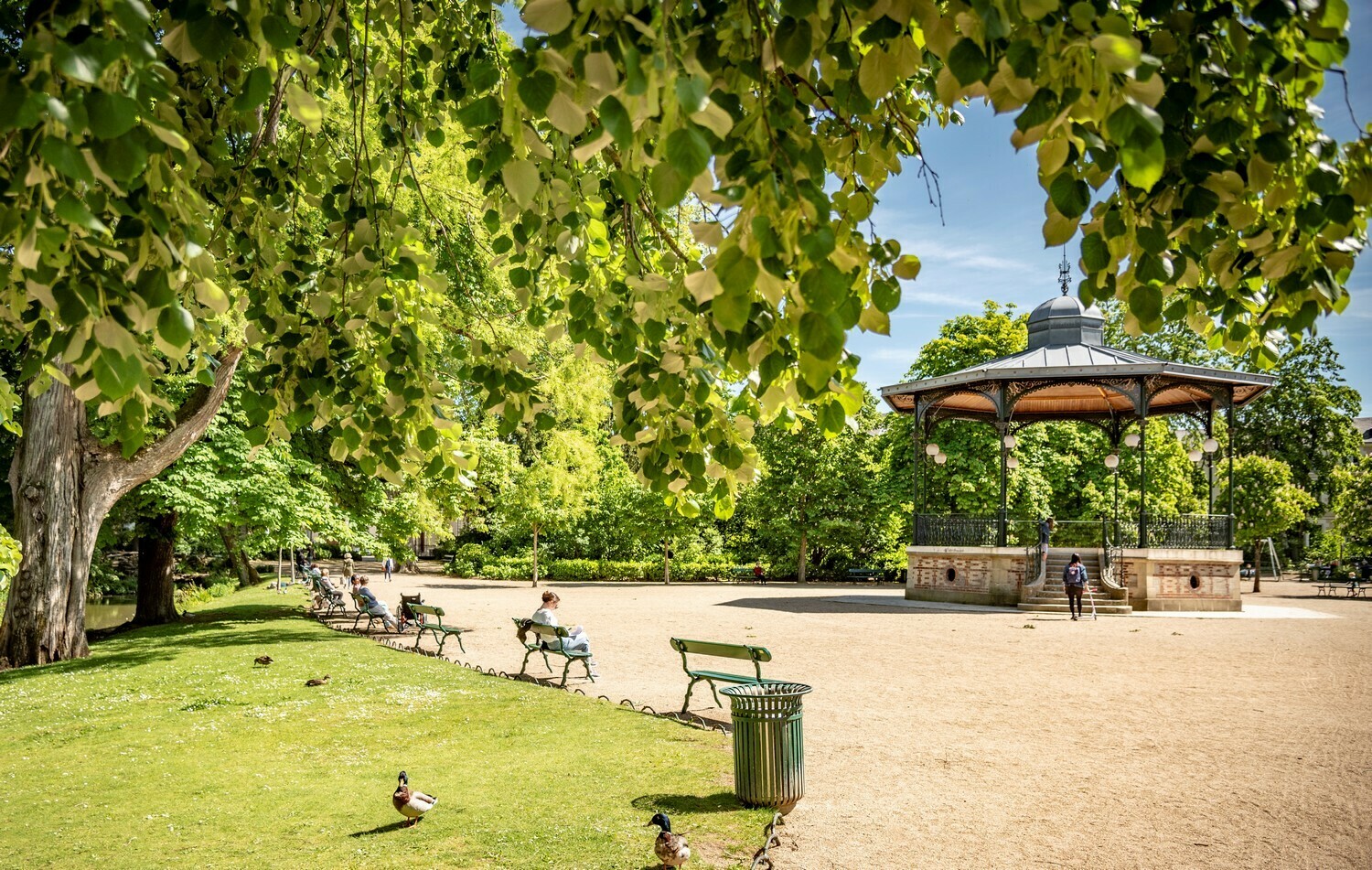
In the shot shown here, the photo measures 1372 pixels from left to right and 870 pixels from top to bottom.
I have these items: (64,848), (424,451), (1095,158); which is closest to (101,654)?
(64,848)

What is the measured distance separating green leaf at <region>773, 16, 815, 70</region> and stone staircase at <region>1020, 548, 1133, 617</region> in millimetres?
21848

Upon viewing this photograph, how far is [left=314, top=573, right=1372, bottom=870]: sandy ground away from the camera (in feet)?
18.5

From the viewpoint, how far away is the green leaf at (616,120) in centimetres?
154

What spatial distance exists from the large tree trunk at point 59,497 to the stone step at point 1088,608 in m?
18.2

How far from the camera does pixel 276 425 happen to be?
3861 millimetres

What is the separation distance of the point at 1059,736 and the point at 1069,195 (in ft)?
25.8

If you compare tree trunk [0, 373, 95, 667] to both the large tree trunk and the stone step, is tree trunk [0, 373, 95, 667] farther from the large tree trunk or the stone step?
the stone step

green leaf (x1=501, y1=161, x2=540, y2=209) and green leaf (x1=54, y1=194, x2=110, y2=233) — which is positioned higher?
green leaf (x1=501, y1=161, x2=540, y2=209)

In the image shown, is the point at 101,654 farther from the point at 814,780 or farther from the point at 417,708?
the point at 814,780

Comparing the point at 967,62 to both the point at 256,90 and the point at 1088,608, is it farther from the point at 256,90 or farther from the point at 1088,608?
the point at 1088,608

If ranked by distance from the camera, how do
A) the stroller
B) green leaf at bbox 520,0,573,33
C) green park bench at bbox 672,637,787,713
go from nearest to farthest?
green leaf at bbox 520,0,573,33 → green park bench at bbox 672,637,787,713 → the stroller

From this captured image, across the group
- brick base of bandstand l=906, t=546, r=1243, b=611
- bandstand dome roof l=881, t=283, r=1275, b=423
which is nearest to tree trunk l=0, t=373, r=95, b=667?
bandstand dome roof l=881, t=283, r=1275, b=423

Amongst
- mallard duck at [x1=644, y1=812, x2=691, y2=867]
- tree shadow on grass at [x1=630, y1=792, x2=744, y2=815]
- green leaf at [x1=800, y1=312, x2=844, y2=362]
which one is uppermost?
green leaf at [x1=800, y1=312, x2=844, y2=362]

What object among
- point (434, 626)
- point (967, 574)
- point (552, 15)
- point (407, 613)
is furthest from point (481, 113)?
point (967, 574)
